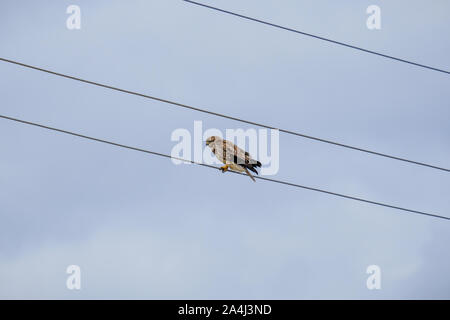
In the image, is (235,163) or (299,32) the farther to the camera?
(235,163)

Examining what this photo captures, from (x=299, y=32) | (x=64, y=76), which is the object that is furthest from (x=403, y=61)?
(x=64, y=76)

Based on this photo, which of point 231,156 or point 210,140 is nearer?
point 231,156

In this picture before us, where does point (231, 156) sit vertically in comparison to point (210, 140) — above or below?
below

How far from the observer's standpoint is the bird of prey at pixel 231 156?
17.2 meters

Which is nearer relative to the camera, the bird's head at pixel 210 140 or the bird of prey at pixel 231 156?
the bird of prey at pixel 231 156

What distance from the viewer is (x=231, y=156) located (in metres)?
17.9

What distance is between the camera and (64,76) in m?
13.1

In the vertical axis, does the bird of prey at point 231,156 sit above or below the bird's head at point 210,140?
below
